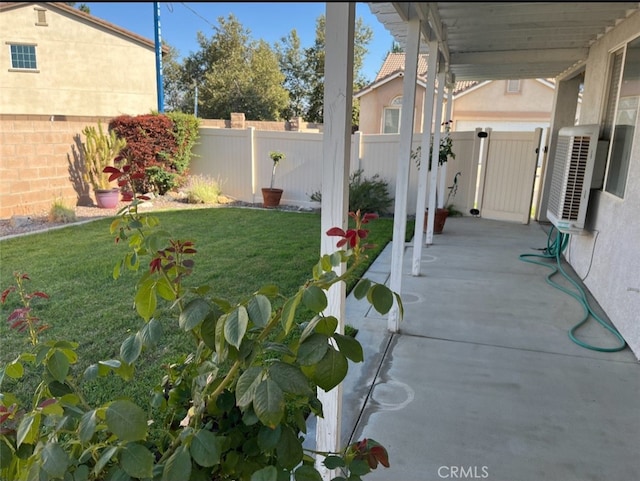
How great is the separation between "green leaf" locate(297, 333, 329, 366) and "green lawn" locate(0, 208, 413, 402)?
1646mm

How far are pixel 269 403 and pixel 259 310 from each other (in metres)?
0.19

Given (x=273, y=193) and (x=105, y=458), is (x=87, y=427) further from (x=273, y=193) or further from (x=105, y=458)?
(x=273, y=193)

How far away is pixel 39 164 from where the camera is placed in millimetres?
7109

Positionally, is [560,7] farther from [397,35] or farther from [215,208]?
[215,208]

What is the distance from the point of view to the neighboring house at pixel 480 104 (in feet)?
53.7

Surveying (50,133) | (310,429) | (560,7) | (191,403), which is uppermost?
(560,7)

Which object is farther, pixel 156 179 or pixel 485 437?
pixel 156 179

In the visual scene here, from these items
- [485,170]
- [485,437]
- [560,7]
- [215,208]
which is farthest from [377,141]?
[485,437]

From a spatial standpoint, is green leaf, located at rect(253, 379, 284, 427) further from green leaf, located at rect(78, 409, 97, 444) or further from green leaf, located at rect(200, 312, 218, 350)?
green leaf, located at rect(78, 409, 97, 444)

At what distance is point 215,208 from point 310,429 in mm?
6510

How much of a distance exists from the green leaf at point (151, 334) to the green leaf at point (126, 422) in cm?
18

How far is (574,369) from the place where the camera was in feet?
9.46

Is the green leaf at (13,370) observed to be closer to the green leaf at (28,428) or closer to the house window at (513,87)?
the green leaf at (28,428)

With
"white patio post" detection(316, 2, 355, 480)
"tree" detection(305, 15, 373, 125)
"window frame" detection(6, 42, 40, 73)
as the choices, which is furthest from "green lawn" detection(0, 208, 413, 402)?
"tree" detection(305, 15, 373, 125)
